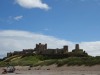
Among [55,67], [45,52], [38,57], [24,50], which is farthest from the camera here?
[24,50]

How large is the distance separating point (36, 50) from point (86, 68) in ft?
211

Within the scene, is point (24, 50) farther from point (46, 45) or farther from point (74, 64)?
point (74, 64)

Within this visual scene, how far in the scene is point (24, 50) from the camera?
122 metres

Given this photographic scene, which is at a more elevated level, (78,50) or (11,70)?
(78,50)

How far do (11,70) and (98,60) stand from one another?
15.8 m

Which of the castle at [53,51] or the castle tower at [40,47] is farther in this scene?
the castle tower at [40,47]

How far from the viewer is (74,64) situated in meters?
54.1

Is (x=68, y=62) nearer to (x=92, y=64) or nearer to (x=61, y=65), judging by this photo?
(x=61, y=65)

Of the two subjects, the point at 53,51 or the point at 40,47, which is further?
the point at 40,47

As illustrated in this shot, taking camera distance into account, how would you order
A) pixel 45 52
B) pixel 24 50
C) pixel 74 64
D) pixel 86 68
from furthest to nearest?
pixel 24 50 < pixel 45 52 < pixel 74 64 < pixel 86 68

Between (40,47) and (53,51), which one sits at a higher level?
(40,47)

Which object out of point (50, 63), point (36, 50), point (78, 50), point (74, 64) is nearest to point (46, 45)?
point (36, 50)

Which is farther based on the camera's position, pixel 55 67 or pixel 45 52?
pixel 45 52

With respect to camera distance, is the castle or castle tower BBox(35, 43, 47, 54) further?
castle tower BBox(35, 43, 47, 54)
